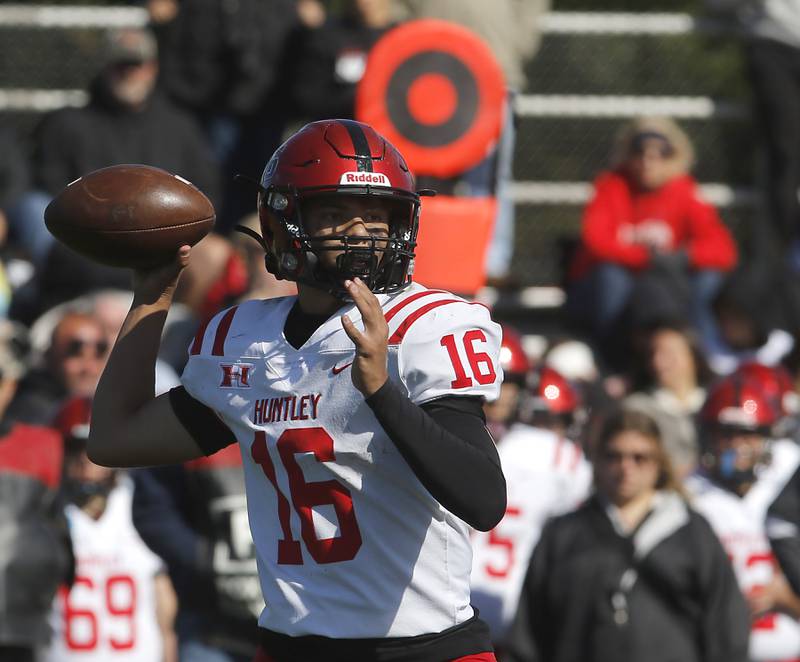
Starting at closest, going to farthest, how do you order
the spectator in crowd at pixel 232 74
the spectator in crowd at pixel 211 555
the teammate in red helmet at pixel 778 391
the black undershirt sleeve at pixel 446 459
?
the black undershirt sleeve at pixel 446 459
the spectator in crowd at pixel 211 555
the teammate in red helmet at pixel 778 391
the spectator in crowd at pixel 232 74

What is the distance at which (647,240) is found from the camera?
27.5 feet

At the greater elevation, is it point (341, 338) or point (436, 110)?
point (341, 338)

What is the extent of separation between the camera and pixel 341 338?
3234 millimetres

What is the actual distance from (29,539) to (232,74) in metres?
3.60

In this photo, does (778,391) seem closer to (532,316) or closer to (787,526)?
(787,526)

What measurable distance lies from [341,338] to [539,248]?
6493 millimetres

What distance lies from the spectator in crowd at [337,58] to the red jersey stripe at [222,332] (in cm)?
483

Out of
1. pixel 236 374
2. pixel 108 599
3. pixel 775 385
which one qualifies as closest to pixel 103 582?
pixel 108 599

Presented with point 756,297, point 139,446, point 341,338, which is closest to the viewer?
point 341,338

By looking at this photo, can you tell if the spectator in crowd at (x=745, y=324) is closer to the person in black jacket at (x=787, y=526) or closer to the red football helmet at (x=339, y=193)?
the person in black jacket at (x=787, y=526)

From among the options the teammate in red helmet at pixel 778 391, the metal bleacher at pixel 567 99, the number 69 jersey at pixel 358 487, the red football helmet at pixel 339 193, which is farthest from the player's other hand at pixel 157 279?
the metal bleacher at pixel 567 99

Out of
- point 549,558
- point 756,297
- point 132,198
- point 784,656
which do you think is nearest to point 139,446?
point 132,198

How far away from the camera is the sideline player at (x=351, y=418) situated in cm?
312

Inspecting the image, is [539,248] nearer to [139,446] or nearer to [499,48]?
[499,48]
